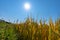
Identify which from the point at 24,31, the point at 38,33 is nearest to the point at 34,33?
the point at 38,33

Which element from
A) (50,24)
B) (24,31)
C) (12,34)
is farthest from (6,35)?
(50,24)

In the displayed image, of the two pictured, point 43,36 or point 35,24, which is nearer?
point 43,36

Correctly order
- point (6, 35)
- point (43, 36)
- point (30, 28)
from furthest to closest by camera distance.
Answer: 1. point (6, 35)
2. point (30, 28)
3. point (43, 36)

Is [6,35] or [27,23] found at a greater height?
[27,23]

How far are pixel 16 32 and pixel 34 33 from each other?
3.57 feet

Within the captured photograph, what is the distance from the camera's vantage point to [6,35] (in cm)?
582

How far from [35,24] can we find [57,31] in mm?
744

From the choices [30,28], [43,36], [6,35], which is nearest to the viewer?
[43,36]

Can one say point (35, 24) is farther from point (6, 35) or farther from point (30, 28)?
point (6, 35)

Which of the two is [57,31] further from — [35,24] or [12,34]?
[12,34]

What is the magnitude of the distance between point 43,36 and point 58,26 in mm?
586

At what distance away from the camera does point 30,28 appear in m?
5.43

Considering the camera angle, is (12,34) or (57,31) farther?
(12,34)

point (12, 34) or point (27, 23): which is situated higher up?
point (27, 23)
